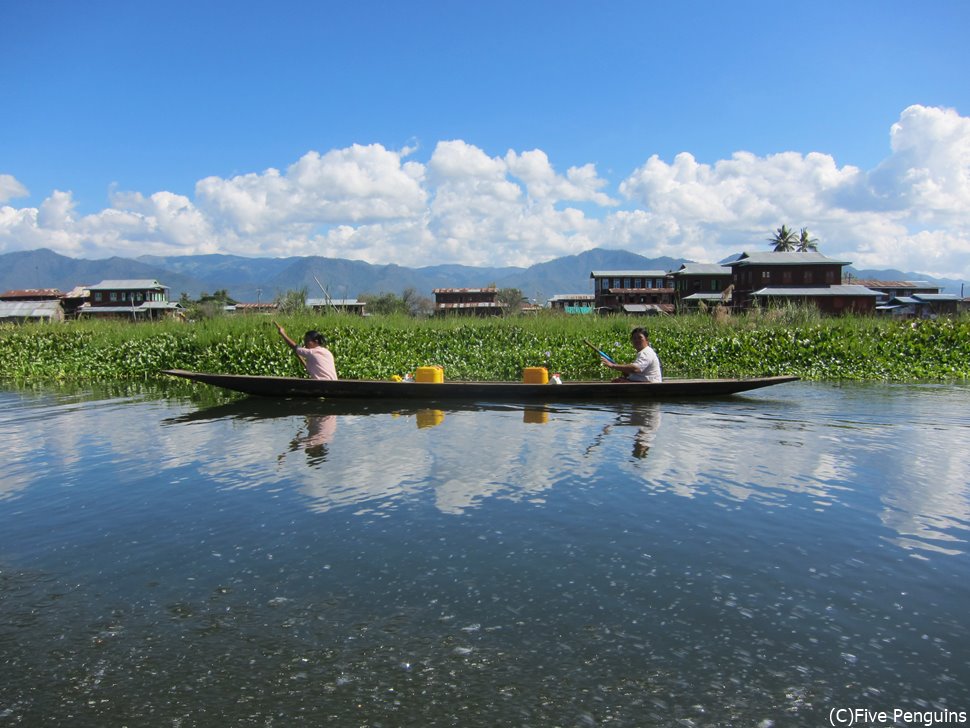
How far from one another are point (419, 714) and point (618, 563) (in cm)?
220

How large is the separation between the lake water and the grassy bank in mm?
9216

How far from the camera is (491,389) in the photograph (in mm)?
13359

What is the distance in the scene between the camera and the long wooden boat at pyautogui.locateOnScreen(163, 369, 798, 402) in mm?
13219

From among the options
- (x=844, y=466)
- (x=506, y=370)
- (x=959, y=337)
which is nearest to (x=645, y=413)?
(x=844, y=466)

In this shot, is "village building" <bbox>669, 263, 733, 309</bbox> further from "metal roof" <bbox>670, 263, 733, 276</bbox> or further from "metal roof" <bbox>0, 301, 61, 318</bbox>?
"metal roof" <bbox>0, 301, 61, 318</bbox>

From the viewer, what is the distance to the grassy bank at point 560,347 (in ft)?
60.0

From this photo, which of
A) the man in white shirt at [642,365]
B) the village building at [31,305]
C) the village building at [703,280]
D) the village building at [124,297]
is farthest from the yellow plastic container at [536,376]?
the village building at [124,297]

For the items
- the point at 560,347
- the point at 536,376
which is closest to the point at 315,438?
the point at 536,376

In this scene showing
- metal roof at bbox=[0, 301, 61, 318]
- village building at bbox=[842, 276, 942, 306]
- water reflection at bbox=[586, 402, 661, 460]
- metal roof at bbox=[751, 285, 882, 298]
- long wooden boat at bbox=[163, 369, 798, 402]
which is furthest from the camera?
village building at bbox=[842, 276, 942, 306]

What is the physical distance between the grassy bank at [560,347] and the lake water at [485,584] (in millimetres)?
9216

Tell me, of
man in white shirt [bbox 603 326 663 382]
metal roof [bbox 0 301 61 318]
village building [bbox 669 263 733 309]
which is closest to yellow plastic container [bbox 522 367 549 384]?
man in white shirt [bbox 603 326 663 382]

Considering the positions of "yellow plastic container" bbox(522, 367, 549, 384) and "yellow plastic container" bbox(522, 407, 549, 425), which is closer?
"yellow plastic container" bbox(522, 407, 549, 425)

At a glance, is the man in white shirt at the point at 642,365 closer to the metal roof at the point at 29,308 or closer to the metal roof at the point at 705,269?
the metal roof at the point at 705,269

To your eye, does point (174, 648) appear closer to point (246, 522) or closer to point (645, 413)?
point (246, 522)
